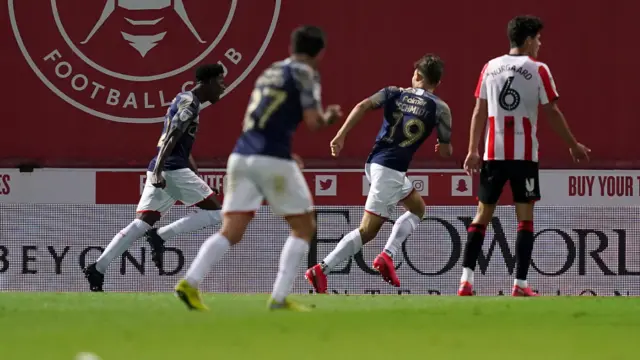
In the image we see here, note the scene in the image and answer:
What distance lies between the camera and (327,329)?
645 cm

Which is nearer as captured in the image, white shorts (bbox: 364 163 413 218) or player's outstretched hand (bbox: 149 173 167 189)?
white shorts (bbox: 364 163 413 218)

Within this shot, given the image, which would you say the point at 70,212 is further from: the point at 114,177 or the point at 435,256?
the point at 435,256

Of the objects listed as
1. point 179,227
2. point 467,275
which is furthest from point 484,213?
point 179,227

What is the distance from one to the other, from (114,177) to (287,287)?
17.5 ft

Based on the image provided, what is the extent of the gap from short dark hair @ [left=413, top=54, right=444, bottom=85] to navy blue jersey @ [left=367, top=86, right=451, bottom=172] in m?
0.11

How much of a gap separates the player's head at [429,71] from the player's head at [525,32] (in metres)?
0.92

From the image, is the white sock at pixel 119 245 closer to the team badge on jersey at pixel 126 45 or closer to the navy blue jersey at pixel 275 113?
the team badge on jersey at pixel 126 45

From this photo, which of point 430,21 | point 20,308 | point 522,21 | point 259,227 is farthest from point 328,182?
point 20,308

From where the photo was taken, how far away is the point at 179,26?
40.9ft

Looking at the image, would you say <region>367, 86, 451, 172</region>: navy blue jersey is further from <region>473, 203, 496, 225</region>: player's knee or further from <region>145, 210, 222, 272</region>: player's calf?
<region>145, 210, 222, 272</region>: player's calf

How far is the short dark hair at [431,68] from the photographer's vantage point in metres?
9.85

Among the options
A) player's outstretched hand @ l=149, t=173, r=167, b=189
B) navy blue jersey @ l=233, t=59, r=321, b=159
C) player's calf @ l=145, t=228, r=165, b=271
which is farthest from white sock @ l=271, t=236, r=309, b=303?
player's calf @ l=145, t=228, r=165, b=271

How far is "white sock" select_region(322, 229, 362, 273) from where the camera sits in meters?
9.66

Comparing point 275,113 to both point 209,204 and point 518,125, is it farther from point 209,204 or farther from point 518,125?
point 209,204
